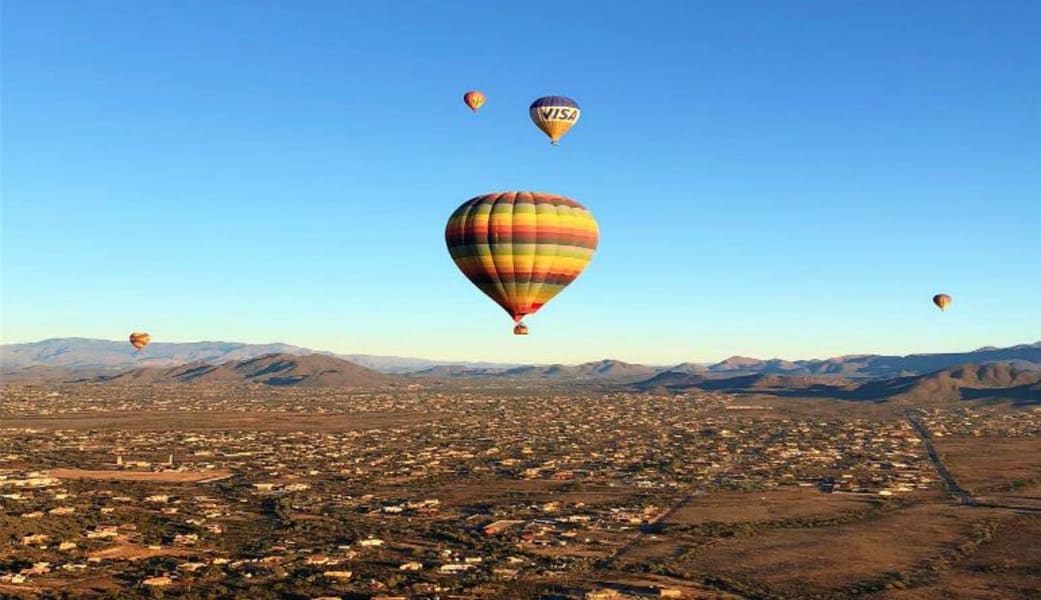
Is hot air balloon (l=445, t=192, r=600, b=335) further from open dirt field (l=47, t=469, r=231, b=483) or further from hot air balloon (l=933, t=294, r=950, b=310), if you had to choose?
hot air balloon (l=933, t=294, r=950, b=310)

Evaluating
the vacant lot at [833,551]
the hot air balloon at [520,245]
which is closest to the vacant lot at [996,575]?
the vacant lot at [833,551]

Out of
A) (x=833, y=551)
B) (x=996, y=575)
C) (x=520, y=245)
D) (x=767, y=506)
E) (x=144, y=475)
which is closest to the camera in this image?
(x=996, y=575)

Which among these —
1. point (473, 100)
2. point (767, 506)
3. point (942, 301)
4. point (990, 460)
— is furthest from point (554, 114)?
point (942, 301)

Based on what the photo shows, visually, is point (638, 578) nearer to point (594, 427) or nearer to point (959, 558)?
point (959, 558)

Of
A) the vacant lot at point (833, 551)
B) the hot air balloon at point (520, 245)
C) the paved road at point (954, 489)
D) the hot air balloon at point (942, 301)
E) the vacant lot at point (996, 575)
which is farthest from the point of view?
the hot air balloon at point (942, 301)

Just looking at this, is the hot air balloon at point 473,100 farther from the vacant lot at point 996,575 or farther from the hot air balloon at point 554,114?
the vacant lot at point 996,575

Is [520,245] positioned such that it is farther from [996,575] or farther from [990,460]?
[990,460]
